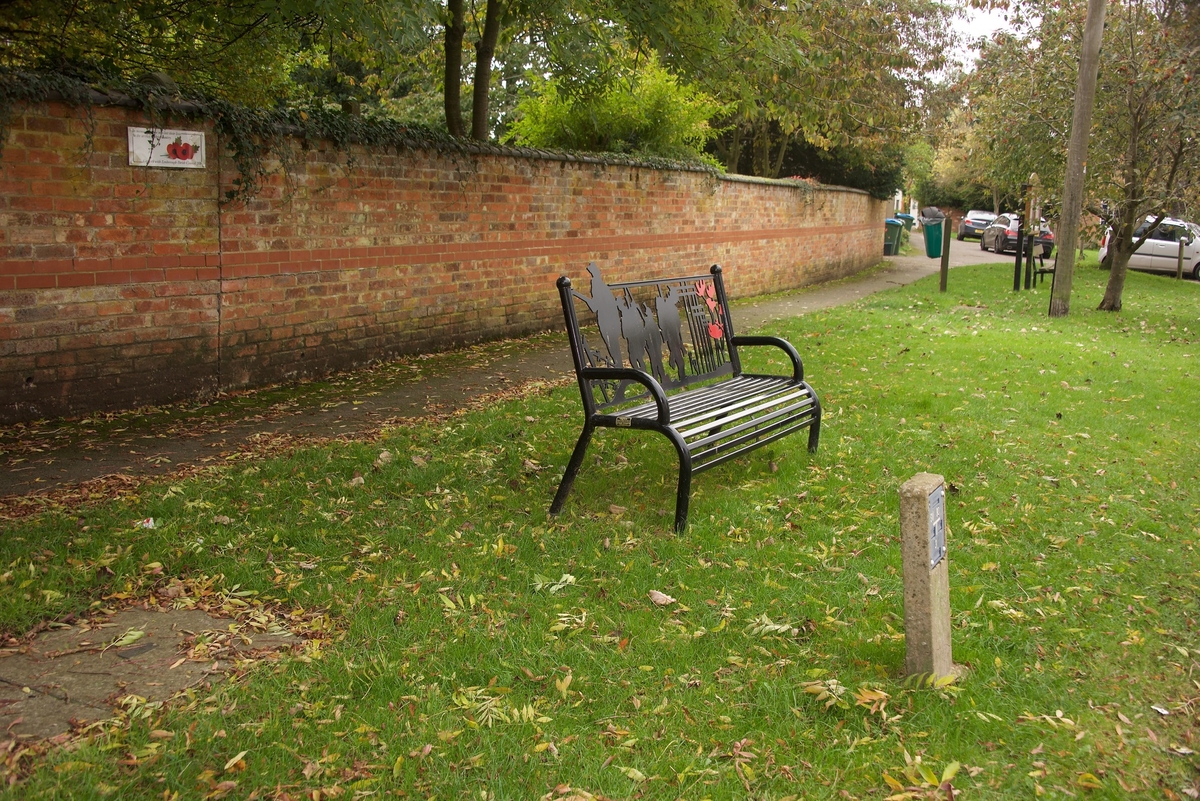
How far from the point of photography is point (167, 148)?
6.66 m

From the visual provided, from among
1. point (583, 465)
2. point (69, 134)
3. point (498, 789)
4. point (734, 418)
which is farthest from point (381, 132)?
point (498, 789)

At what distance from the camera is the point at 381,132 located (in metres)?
8.48

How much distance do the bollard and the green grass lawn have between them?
0.44 ft

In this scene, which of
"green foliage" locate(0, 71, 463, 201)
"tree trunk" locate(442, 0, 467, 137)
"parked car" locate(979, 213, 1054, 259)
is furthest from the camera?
"parked car" locate(979, 213, 1054, 259)

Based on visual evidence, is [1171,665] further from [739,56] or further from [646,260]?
[646,260]

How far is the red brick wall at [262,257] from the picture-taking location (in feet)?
19.8

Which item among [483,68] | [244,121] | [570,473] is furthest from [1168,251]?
[570,473]

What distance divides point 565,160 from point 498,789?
9.34 meters

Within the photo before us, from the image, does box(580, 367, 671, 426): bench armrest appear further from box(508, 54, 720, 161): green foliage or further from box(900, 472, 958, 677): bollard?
box(508, 54, 720, 161): green foliage

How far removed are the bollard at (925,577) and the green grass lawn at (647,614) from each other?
13 centimetres

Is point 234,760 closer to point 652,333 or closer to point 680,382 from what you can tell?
point 652,333

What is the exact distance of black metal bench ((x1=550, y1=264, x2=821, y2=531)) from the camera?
4.77 m

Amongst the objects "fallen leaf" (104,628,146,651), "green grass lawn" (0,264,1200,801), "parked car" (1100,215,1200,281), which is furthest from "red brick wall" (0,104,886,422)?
"parked car" (1100,215,1200,281)

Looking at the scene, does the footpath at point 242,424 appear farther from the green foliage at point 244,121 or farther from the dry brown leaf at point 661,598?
the dry brown leaf at point 661,598
